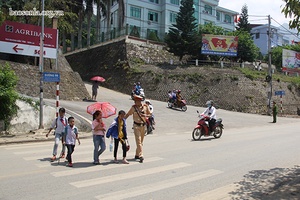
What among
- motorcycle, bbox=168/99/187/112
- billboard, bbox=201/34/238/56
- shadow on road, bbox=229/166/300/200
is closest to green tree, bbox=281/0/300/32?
shadow on road, bbox=229/166/300/200

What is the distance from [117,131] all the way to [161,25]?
2027 inches

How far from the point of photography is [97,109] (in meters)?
8.70

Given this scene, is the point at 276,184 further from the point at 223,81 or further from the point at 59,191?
the point at 223,81

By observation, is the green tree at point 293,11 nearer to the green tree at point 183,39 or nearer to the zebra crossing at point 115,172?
the zebra crossing at point 115,172

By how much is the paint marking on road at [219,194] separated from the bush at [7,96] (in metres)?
10.1

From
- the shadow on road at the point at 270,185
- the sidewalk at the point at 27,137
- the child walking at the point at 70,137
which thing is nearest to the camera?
the shadow on road at the point at 270,185

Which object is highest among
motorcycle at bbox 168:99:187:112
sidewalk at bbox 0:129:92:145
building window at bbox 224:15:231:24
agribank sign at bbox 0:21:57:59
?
building window at bbox 224:15:231:24

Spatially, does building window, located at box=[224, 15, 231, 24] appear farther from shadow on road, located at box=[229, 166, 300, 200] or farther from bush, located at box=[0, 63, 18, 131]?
shadow on road, located at box=[229, 166, 300, 200]

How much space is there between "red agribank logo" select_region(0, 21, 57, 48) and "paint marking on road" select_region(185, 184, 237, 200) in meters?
20.5

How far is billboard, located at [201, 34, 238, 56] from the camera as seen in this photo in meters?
40.9

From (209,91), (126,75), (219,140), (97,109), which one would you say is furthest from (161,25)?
(97,109)

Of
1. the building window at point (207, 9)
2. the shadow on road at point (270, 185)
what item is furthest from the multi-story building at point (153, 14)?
the shadow on road at point (270, 185)

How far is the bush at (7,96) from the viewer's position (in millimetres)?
12996

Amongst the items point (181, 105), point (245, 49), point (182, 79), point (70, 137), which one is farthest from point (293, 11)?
point (245, 49)
